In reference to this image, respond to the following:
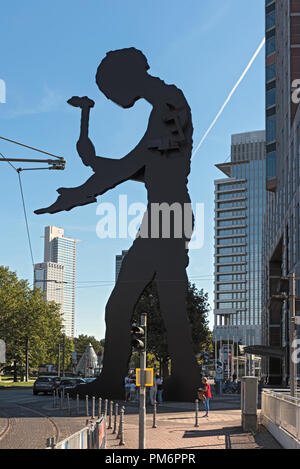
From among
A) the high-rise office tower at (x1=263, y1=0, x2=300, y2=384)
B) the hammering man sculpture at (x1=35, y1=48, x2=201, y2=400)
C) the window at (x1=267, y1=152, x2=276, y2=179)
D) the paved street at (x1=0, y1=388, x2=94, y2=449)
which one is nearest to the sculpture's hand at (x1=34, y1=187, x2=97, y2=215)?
the hammering man sculpture at (x1=35, y1=48, x2=201, y2=400)

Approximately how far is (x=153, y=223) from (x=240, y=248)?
128 meters

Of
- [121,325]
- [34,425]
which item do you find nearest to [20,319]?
[121,325]

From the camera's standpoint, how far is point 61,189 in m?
29.7

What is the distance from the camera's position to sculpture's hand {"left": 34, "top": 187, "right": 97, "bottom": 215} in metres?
29.1

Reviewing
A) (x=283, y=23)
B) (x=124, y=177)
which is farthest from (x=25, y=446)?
(x=283, y=23)

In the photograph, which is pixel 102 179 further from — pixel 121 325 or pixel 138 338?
pixel 138 338

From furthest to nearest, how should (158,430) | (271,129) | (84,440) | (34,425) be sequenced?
1. (271,129)
2. (34,425)
3. (158,430)
4. (84,440)

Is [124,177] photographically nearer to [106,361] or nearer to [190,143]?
[190,143]

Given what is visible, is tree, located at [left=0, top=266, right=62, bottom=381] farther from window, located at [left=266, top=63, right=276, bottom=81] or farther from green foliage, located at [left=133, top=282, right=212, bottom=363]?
window, located at [left=266, top=63, right=276, bottom=81]

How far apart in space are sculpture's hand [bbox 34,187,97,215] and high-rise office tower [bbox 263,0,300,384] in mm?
16976

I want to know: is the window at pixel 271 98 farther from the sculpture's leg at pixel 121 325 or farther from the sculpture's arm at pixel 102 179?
the sculpture's leg at pixel 121 325

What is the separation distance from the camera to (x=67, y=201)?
96.3 ft

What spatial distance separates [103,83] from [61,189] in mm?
5281

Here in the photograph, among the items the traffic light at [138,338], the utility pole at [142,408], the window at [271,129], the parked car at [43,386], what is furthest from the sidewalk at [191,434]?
the window at [271,129]
